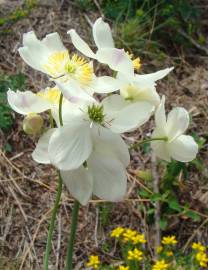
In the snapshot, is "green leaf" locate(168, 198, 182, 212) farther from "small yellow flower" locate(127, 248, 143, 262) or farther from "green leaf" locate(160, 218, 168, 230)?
"small yellow flower" locate(127, 248, 143, 262)

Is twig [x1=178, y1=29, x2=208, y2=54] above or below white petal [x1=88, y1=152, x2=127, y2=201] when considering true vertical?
below

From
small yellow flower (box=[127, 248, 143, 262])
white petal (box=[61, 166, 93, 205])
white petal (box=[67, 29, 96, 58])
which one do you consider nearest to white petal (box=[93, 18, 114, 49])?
white petal (box=[67, 29, 96, 58])

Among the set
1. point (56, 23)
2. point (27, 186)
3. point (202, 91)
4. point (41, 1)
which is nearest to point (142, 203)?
point (27, 186)

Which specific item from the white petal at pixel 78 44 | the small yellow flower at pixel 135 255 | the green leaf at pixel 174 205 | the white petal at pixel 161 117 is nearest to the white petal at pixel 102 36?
the white petal at pixel 78 44

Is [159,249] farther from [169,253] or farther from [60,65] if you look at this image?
[60,65]

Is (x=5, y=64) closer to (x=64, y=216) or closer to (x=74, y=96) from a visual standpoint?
(x=64, y=216)

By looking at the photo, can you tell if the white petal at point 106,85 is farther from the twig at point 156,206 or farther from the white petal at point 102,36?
the twig at point 156,206
